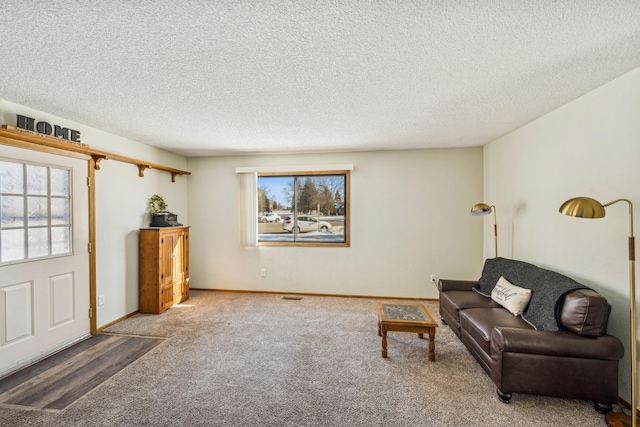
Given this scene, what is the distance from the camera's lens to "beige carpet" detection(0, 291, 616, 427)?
187 centimetres

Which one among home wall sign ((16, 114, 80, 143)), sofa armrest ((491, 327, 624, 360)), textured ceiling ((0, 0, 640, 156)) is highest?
textured ceiling ((0, 0, 640, 156))

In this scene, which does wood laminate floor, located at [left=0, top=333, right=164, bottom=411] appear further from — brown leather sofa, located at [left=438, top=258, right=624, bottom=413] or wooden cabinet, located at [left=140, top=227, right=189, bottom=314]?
brown leather sofa, located at [left=438, top=258, right=624, bottom=413]

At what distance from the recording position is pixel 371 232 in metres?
4.48

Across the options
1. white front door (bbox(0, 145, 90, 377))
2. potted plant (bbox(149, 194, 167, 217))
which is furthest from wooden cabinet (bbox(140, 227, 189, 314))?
white front door (bbox(0, 145, 90, 377))

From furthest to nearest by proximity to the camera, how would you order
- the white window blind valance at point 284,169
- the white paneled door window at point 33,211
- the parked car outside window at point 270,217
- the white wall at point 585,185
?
the parked car outside window at point 270,217, the white window blind valance at point 284,169, the white paneled door window at point 33,211, the white wall at point 585,185

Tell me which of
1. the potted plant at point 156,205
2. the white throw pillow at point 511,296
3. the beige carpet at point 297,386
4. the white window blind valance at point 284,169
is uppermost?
the white window blind valance at point 284,169

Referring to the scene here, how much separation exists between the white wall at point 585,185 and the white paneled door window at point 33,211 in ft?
16.5

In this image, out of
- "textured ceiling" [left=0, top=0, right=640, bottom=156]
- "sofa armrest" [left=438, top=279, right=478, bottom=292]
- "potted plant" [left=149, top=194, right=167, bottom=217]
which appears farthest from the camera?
"potted plant" [left=149, top=194, right=167, bottom=217]

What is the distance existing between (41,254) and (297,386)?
2798mm

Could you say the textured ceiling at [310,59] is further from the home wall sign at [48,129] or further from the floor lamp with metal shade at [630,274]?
the floor lamp with metal shade at [630,274]

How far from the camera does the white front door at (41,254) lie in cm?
240

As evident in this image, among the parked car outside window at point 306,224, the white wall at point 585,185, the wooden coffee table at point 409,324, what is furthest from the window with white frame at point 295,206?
the white wall at point 585,185

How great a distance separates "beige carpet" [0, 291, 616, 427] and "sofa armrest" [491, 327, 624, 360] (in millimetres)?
426

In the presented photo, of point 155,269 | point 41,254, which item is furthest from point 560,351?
point 41,254
